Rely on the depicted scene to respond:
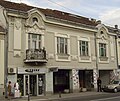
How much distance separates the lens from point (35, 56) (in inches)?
1075

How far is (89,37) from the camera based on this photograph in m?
34.6

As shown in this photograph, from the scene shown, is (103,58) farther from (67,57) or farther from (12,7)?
(12,7)

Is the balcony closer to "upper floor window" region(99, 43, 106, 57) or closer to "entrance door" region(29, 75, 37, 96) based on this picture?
"entrance door" region(29, 75, 37, 96)

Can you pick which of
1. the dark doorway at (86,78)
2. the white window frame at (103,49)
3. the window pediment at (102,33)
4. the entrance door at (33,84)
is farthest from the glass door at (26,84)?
the window pediment at (102,33)

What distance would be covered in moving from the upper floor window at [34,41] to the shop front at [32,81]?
2.43 m

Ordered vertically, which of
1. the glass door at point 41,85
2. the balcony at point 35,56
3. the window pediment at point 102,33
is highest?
the window pediment at point 102,33

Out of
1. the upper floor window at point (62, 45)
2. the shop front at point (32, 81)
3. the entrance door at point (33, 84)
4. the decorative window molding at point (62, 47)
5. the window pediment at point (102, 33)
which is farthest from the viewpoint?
the window pediment at point (102, 33)

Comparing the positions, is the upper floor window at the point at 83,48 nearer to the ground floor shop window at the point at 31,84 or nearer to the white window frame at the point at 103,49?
the white window frame at the point at 103,49

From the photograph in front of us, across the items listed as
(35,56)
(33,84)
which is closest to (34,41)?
(35,56)

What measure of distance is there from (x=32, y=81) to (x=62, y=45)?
227 inches

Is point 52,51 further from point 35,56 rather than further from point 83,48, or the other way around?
point 83,48

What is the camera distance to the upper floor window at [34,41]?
27958 millimetres

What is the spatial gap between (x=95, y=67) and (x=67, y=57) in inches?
212

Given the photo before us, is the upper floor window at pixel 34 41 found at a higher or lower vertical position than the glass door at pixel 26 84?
higher
